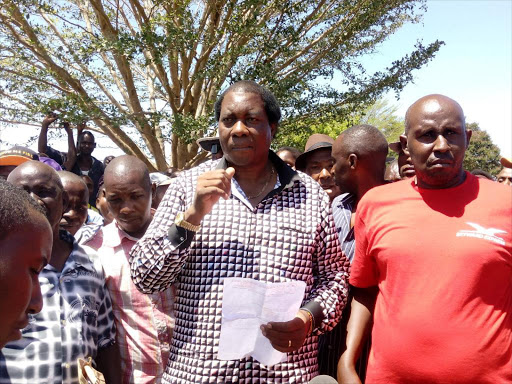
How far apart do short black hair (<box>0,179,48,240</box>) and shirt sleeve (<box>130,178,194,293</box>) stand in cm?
72

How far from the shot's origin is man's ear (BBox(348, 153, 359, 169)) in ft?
10.1

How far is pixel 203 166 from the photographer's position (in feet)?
7.93

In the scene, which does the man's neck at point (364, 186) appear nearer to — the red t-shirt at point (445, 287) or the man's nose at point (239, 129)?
the red t-shirt at point (445, 287)

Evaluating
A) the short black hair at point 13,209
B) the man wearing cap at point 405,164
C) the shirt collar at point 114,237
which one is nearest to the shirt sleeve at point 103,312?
the shirt collar at point 114,237

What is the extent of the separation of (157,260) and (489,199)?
1.36 meters

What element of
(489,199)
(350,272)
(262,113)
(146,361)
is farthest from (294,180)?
(146,361)

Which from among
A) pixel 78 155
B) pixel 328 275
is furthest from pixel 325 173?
pixel 78 155

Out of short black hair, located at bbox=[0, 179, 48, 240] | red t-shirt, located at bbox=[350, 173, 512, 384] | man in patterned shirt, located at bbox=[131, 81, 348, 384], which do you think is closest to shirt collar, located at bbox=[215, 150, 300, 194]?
man in patterned shirt, located at bbox=[131, 81, 348, 384]

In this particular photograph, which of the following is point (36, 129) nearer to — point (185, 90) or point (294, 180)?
point (185, 90)

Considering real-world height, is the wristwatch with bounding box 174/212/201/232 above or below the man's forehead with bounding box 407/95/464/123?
below

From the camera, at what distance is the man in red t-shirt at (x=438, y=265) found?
73.1 inches

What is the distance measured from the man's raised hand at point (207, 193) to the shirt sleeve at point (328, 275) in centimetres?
52

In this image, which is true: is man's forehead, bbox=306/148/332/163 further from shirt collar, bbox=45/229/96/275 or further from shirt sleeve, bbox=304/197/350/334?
shirt collar, bbox=45/229/96/275

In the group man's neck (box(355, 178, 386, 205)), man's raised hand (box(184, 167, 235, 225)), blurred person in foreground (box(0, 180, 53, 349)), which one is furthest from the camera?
man's neck (box(355, 178, 386, 205))
